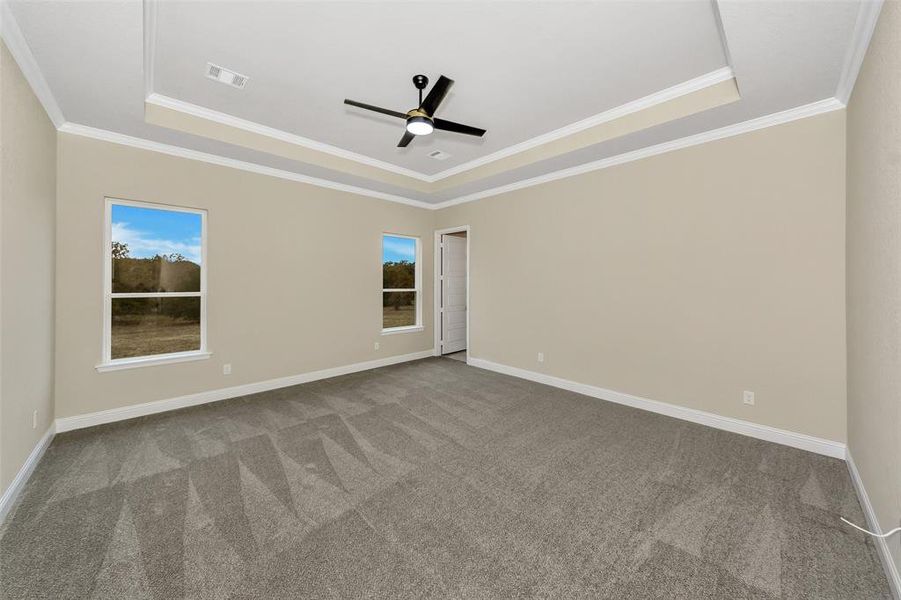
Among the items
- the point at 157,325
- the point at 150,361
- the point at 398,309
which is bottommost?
the point at 150,361

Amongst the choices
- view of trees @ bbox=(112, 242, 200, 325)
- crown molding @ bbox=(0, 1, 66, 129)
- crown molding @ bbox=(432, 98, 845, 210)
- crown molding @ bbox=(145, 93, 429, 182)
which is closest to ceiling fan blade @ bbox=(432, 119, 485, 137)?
crown molding @ bbox=(432, 98, 845, 210)

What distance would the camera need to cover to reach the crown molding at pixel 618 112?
9.12ft

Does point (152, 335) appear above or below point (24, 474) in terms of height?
above

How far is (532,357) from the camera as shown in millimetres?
4848

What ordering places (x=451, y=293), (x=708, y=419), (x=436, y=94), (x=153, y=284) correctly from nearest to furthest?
(x=436, y=94) < (x=708, y=419) < (x=153, y=284) < (x=451, y=293)

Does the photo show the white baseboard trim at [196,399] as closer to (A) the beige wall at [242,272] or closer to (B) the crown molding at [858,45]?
(A) the beige wall at [242,272]

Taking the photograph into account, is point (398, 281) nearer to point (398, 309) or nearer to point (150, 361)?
point (398, 309)

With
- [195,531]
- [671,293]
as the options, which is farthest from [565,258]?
[195,531]

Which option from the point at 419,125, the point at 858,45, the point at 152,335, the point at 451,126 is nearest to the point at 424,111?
the point at 419,125

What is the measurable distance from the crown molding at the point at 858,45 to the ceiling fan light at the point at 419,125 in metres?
2.54

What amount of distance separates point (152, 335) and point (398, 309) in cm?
323

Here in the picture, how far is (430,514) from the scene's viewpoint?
6.64ft

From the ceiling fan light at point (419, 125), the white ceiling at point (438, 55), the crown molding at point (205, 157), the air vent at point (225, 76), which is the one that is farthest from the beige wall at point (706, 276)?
the air vent at point (225, 76)

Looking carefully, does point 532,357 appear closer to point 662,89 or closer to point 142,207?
point 662,89
